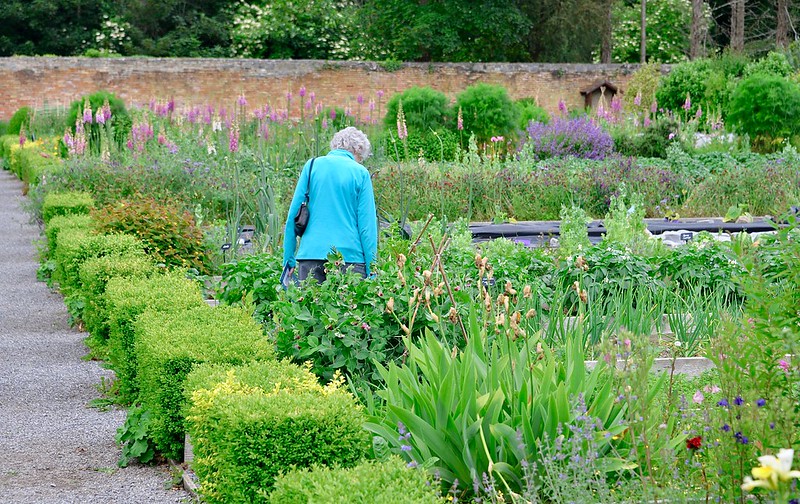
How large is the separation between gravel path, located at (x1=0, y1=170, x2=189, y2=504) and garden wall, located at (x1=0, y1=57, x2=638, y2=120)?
1984cm

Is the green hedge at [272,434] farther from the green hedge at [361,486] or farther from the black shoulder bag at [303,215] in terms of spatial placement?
the black shoulder bag at [303,215]

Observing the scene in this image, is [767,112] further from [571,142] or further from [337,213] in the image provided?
[337,213]

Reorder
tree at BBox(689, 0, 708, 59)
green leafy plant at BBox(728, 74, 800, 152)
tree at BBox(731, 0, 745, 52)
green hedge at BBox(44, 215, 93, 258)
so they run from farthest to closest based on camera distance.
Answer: tree at BBox(689, 0, 708, 59) < tree at BBox(731, 0, 745, 52) < green leafy plant at BBox(728, 74, 800, 152) < green hedge at BBox(44, 215, 93, 258)

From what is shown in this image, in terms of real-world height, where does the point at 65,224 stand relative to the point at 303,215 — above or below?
below

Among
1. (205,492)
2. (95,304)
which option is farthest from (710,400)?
(95,304)

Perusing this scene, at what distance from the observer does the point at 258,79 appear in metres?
28.3

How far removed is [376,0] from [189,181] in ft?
78.0

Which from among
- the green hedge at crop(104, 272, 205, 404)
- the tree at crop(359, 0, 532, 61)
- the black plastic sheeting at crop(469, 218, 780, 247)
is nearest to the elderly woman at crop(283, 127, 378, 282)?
the green hedge at crop(104, 272, 205, 404)

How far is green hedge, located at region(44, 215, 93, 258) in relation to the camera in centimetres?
790

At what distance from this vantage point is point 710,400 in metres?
3.21

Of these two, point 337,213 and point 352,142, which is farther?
point 352,142

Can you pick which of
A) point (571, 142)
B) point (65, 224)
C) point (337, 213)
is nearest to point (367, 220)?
point (337, 213)

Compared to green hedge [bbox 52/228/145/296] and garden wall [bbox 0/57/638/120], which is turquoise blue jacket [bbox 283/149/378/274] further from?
garden wall [bbox 0/57/638/120]

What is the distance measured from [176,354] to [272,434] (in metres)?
1.12
